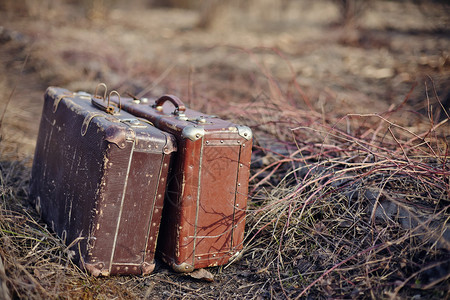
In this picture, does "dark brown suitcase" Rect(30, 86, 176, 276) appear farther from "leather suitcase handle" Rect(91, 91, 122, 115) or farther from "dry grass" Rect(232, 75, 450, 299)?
"dry grass" Rect(232, 75, 450, 299)

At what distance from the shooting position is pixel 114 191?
2.13 meters

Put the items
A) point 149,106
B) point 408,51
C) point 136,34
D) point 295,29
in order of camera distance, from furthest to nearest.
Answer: point 295,29 < point 136,34 < point 408,51 < point 149,106

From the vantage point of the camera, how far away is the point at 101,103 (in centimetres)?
257

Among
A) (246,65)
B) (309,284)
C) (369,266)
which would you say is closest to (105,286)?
(309,284)

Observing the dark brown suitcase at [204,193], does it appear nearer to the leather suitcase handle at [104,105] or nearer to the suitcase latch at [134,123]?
the suitcase latch at [134,123]

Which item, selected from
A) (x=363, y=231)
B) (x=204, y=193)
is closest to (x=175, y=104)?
(x=204, y=193)

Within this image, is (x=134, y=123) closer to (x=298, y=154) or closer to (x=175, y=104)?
(x=175, y=104)

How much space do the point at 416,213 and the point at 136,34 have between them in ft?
28.1

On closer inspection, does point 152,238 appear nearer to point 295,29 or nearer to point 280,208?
point 280,208

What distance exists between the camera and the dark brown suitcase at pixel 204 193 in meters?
2.21

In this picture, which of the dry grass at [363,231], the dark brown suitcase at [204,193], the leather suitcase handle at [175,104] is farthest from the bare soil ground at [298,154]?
the leather suitcase handle at [175,104]

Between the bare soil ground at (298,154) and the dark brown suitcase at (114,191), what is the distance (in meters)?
0.13

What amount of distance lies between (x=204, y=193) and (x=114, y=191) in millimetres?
462

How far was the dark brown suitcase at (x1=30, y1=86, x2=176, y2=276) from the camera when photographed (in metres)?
2.11
